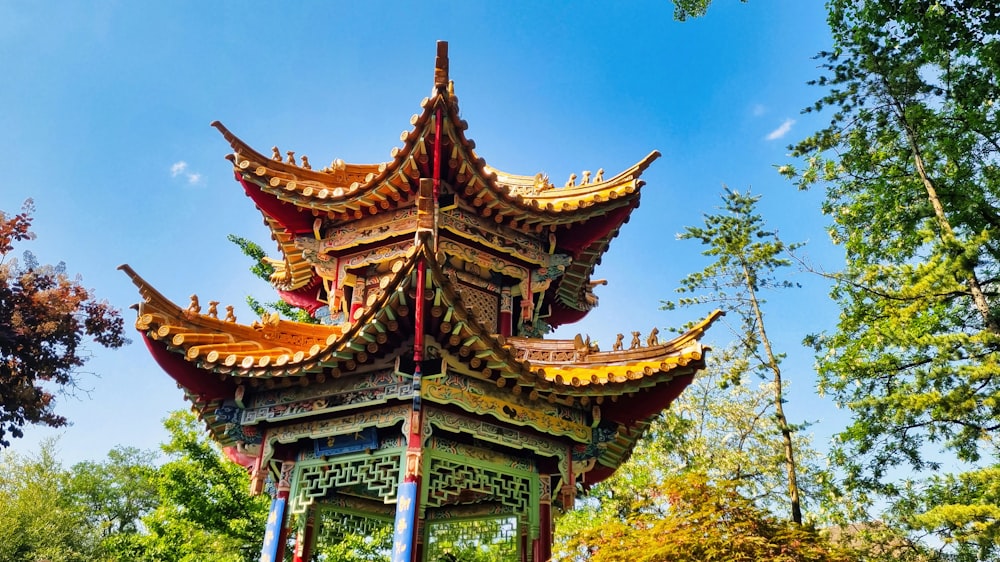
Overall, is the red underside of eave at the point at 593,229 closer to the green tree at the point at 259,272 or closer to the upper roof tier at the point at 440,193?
the upper roof tier at the point at 440,193

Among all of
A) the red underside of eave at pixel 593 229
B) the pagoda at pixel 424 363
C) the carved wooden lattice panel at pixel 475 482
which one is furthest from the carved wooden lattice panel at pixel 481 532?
the red underside of eave at pixel 593 229

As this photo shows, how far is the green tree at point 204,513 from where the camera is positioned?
13977mm

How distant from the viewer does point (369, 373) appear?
6500mm

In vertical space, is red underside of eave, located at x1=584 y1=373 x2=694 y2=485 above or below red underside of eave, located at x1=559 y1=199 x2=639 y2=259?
below

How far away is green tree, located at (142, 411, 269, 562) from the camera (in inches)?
550

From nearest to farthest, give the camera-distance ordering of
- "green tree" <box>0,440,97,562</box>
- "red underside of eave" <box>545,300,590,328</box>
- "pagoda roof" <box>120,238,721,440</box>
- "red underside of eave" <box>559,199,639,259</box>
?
"pagoda roof" <box>120,238,721,440</box>
"red underside of eave" <box>559,199,639,259</box>
"red underside of eave" <box>545,300,590,328</box>
"green tree" <box>0,440,97,562</box>

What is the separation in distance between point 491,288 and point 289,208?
9.08 feet

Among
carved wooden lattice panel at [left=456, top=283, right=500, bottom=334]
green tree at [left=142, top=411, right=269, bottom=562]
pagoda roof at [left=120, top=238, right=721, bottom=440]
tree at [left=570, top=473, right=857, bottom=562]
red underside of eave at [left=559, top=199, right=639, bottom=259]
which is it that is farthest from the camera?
green tree at [left=142, top=411, right=269, bottom=562]

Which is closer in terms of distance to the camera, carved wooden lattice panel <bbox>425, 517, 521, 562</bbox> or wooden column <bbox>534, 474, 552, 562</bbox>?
wooden column <bbox>534, 474, 552, 562</bbox>

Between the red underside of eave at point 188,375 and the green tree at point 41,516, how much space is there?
21.3 meters

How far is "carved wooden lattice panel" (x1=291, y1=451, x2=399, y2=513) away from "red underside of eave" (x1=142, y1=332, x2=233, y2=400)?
43.3 inches

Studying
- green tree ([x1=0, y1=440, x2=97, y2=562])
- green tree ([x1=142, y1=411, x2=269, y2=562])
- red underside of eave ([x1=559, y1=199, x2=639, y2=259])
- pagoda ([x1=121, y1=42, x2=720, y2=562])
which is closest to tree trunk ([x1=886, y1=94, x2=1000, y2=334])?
red underside of eave ([x1=559, y1=199, x2=639, y2=259])

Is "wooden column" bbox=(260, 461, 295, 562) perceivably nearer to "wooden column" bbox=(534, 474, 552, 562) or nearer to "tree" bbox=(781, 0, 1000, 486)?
"wooden column" bbox=(534, 474, 552, 562)

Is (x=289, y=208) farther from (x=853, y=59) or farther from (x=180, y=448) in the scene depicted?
(x=853, y=59)
